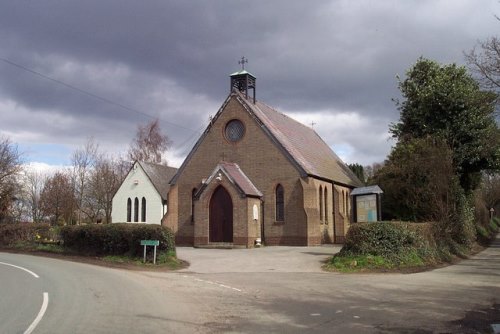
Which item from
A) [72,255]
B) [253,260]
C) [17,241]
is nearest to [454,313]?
[253,260]

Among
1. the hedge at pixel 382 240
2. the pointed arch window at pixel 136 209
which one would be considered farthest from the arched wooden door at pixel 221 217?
the pointed arch window at pixel 136 209

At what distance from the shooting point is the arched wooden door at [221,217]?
106 feet

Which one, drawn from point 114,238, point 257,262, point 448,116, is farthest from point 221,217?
point 448,116

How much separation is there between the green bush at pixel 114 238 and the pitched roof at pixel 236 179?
8640mm

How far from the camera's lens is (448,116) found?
32.7 metres

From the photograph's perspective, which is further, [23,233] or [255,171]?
[255,171]

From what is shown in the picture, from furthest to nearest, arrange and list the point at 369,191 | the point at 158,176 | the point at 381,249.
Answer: the point at 158,176 < the point at 369,191 < the point at 381,249

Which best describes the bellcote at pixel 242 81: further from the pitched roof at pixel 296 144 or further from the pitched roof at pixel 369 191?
the pitched roof at pixel 369 191

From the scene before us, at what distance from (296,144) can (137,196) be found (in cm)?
1786

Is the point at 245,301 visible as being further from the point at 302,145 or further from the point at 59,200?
the point at 59,200

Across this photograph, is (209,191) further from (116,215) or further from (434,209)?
(116,215)

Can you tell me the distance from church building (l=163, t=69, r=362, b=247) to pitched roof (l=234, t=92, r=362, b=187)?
0.10 meters

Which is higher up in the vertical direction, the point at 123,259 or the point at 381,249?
the point at 381,249

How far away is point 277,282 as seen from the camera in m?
15.7
